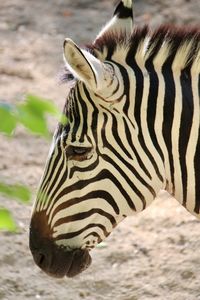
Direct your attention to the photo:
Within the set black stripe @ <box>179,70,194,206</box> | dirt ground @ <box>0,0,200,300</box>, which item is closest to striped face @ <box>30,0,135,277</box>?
black stripe @ <box>179,70,194,206</box>

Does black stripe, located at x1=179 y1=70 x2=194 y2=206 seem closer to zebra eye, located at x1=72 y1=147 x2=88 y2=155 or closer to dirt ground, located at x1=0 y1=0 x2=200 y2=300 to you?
zebra eye, located at x1=72 y1=147 x2=88 y2=155

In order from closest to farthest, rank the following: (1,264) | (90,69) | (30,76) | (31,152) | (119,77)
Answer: (90,69)
(119,77)
(1,264)
(31,152)
(30,76)

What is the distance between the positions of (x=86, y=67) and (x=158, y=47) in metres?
0.48

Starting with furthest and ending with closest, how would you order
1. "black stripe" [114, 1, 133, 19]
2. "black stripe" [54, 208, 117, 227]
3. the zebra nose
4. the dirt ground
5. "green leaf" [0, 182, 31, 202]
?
the dirt ground, "black stripe" [114, 1, 133, 19], the zebra nose, "black stripe" [54, 208, 117, 227], "green leaf" [0, 182, 31, 202]

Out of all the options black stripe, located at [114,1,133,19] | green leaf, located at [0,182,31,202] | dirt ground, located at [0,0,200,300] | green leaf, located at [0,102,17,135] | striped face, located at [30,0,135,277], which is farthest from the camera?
dirt ground, located at [0,0,200,300]

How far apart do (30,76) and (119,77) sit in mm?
5266

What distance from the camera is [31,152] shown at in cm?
772

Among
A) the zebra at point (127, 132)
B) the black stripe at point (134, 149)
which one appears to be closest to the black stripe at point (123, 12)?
the zebra at point (127, 132)

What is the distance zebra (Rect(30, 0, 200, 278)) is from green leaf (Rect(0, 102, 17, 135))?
1.73 metres

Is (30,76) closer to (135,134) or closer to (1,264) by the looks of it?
(1,264)

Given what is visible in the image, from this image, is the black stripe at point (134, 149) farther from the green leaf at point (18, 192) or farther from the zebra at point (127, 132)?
the green leaf at point (18, 192)

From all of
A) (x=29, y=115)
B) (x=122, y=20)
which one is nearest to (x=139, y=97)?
(x=122, y=20)

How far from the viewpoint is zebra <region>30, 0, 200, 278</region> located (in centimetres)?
392

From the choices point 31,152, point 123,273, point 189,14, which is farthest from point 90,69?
point 189,14
